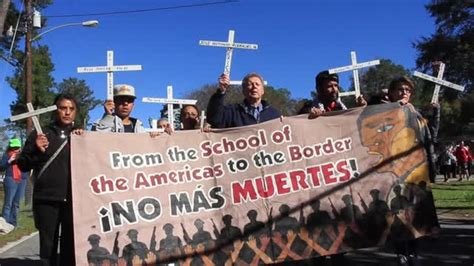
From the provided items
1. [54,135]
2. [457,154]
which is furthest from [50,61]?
[54,135]

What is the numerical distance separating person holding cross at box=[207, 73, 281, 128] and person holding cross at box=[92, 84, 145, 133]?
77 centimetres

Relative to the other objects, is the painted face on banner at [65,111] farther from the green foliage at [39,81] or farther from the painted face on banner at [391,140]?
the green foliage at [39,81]

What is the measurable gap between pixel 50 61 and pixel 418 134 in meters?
33.7

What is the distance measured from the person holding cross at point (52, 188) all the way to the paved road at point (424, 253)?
2749 mm

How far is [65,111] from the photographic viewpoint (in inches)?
210

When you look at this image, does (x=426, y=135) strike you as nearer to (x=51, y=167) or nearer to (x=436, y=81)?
(x=436, y=81)

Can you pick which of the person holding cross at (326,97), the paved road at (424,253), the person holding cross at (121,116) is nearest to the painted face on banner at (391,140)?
the person holding cross at (326,97)

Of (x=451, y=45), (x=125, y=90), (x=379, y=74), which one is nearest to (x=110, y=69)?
(x=125, y=90)

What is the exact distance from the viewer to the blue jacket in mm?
5527

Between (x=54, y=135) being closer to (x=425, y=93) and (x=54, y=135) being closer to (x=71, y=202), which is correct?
(x=71, y=202)

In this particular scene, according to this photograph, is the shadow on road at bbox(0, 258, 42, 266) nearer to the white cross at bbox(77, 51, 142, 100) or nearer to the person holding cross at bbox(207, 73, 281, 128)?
the white cross at bbox(77, 51, 142, 100)

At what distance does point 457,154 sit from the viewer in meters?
28.2

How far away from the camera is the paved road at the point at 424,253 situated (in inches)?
275

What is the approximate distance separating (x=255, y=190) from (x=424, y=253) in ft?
10.8
